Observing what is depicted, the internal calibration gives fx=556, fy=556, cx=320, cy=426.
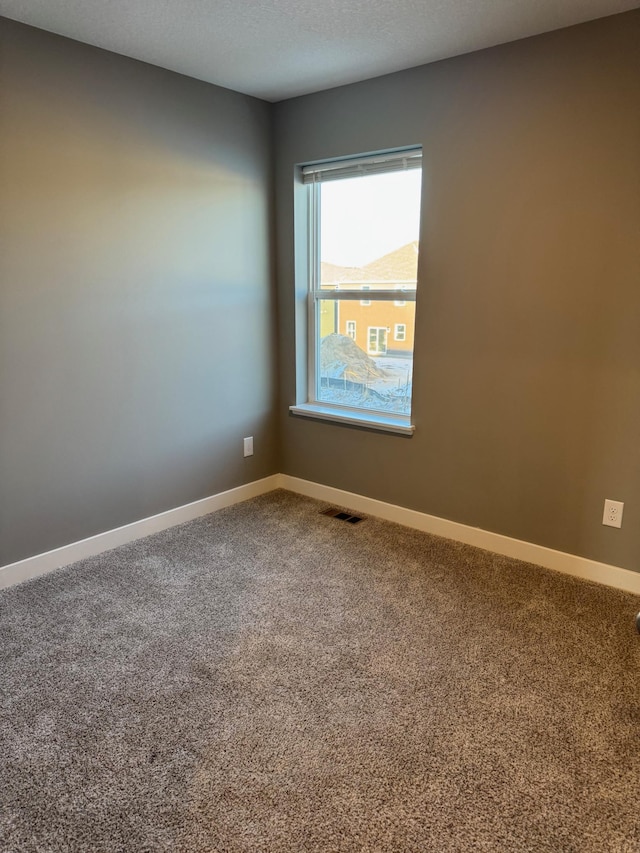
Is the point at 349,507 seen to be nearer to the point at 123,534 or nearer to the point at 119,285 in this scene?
the point at 123,534

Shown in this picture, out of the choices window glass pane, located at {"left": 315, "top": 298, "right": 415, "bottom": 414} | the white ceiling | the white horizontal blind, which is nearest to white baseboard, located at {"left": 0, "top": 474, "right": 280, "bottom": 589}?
window glass pane, located at {"left": 315, "top": 298, "right": 415, "bottom": 414}

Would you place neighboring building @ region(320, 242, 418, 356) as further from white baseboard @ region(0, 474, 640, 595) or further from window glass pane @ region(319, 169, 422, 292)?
white baseboard @ region(0, 474, 640, 595)

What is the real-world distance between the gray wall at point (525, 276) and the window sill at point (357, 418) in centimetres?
10

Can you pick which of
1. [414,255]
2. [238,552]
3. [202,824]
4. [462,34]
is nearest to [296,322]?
[414,255]

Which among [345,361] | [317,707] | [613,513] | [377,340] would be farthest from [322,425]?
[317,707]

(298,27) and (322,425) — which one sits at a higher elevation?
(298,27)

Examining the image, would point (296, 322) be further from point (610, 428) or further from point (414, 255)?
point (610, 428)

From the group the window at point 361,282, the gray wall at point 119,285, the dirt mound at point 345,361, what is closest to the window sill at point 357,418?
the window at point 361,282

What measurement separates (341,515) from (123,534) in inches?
48.4

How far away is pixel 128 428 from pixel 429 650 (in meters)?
1.81

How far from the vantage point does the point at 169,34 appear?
233 cm

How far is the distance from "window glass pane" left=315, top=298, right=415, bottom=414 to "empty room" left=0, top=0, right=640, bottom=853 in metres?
0.02

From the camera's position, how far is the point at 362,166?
307cm

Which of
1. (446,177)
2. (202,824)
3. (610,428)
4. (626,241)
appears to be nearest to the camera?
(202,824)
